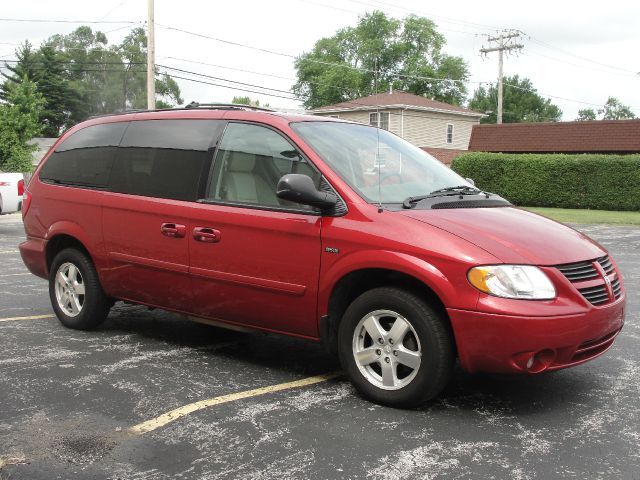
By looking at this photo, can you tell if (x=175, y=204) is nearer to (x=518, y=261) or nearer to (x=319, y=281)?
(x=319, y=281)

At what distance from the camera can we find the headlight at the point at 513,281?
13.2 ft

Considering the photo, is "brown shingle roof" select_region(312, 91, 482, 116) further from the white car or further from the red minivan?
the red minivan

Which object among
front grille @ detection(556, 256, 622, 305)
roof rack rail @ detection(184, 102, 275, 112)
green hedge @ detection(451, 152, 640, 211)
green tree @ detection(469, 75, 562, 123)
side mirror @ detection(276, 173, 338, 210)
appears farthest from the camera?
green tree @ detection(469, 75, 562, 123)

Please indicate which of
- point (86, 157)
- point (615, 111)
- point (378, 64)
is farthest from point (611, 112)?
point (86, 157)

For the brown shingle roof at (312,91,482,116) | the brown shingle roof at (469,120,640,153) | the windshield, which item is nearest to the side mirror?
the windshield

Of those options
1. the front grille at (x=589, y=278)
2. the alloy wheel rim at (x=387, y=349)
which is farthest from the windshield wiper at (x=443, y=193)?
the front grille at (x=589, y=278)

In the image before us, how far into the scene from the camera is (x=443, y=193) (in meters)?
5.01

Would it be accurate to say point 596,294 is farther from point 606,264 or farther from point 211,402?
point 211,402

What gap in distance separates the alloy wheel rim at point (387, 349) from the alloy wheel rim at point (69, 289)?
117 inches

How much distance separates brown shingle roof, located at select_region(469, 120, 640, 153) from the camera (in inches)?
1464

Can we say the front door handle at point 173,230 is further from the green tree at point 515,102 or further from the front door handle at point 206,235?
the green tree at point 515,102

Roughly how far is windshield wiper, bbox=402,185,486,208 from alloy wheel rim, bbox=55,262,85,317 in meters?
3.16

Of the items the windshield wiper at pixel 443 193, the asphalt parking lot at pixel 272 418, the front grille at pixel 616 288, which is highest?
the windshield wiper at pixel 443 193

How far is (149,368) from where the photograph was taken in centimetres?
527
